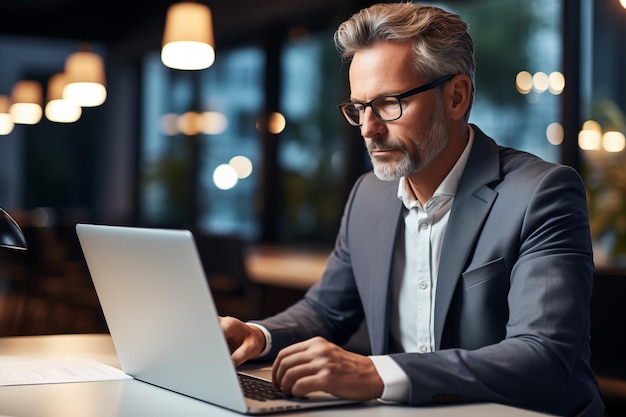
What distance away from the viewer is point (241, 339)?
5.70 feet

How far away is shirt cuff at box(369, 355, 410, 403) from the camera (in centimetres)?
135

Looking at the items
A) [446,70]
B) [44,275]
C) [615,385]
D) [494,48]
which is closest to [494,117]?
[494,48]

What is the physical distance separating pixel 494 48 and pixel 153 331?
13.2ft

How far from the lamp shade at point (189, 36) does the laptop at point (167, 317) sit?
10.8 ft

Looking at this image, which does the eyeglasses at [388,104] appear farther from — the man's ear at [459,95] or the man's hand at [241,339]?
the man's hand at [241,339]

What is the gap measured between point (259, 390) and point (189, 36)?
139 inches

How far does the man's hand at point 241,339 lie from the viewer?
171 cm

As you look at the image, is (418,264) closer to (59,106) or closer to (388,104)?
(388,104)

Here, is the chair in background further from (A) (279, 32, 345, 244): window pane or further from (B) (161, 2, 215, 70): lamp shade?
(A) (279, 32, 345, 244): window pane

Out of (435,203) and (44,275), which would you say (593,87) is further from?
(44,275)

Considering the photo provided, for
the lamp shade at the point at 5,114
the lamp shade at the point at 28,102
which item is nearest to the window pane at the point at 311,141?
the lamp shade at the point at 28,102

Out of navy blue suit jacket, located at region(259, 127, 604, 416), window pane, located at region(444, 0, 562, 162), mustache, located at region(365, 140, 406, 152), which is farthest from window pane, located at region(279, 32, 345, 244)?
mustache, located at region(365, 140, 406, 152)

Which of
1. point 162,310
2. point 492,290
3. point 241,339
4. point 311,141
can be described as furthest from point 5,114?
point 162,310

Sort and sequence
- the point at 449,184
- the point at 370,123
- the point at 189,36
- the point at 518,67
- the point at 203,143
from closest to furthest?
1. the point at 370,123
2. the point at 449,184
3. the point at 189,36
4. the point at 518,67
5. the point at 203,143
